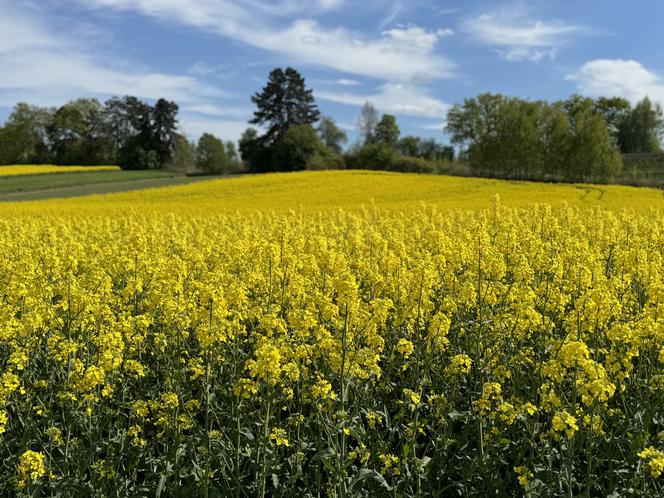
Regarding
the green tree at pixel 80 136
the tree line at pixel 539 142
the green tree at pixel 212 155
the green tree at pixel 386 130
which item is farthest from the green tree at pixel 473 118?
the green tree at pixel 80 136

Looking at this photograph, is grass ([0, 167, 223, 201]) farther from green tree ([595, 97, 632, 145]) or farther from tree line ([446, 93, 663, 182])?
green tree ([595, 97, 632, 145])

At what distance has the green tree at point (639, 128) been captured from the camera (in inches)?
3907

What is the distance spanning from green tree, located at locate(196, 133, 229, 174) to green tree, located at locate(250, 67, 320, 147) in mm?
8091

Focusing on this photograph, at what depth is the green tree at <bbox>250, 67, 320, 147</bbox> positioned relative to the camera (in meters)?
90.7

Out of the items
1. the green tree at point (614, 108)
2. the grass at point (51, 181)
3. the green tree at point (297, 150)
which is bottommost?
the grass at point (51, 181)

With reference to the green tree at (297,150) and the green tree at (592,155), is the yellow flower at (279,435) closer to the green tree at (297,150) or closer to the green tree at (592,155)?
the green tree at (592,155)

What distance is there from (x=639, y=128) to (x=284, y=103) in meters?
68.5

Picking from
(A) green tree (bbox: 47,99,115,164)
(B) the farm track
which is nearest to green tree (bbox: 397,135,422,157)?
(A) green tree (bbox: 47,99,115,164)

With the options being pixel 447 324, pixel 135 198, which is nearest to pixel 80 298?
pixel 447 324

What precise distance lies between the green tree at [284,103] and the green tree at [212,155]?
8.09 meters

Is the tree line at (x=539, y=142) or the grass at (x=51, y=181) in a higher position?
the tree line at (x=539, y=142)

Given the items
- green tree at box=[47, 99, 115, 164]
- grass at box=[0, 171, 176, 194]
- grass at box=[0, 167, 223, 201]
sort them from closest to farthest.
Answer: grass at box=[0, 167, 223, 201]
grass at box=[0, 171, 176, 194]
green tree at box=[47, 99, 115, 164]

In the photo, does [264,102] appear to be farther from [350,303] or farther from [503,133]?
[350,303]

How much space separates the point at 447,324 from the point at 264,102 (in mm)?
91560
